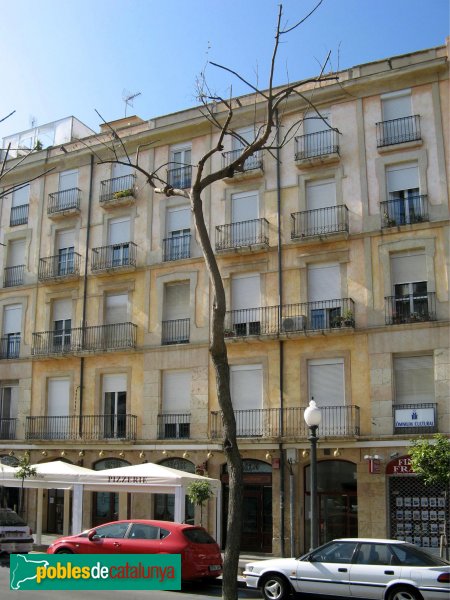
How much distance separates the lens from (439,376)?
23000mm

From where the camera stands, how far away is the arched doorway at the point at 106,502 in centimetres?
2809

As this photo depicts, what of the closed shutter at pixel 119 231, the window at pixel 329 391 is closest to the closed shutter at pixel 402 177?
the window at pixel 329 391

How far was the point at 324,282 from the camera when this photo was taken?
84.6 ft

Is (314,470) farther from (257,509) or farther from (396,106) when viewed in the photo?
(396,106)

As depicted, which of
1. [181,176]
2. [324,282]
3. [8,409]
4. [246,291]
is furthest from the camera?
[8,409]

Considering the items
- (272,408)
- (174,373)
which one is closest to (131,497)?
(174,373)

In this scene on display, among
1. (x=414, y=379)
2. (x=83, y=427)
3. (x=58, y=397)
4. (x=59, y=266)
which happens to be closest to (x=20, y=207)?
(x=59, y=266)

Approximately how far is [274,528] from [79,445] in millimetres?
8889

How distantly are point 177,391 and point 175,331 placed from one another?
7.62ft

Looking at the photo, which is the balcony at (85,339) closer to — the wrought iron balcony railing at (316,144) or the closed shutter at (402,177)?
the wrought iron balcony railing at (316,144)

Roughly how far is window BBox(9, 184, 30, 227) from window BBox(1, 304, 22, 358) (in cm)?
410

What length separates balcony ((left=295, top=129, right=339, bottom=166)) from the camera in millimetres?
26234

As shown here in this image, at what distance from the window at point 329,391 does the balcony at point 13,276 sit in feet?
48.2

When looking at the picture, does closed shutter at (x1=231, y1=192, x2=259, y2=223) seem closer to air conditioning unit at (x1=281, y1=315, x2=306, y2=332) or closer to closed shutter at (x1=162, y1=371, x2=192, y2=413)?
air conditioning unit at (x1=281, y1=315, x2=306, y2=332)
